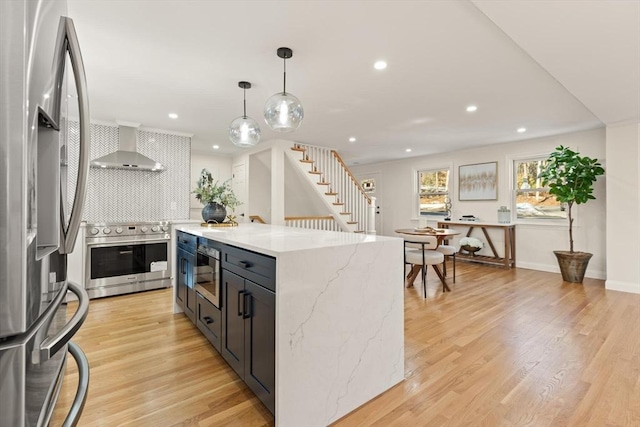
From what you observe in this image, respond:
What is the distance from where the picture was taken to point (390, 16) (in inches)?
83.9

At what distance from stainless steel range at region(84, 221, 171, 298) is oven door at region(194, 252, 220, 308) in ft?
6.98

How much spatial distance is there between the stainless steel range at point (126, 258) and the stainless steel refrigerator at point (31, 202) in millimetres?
3976

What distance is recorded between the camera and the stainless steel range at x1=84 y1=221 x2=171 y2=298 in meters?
4.00

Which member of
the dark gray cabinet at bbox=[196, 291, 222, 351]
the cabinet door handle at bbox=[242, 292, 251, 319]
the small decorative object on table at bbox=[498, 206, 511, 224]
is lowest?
the dark gray cabinet at bbox=[196, 291, 222, 351]

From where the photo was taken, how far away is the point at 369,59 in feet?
8.99

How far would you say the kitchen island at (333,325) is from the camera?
1.52m

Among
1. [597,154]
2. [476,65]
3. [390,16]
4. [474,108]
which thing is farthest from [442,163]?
[390,16]

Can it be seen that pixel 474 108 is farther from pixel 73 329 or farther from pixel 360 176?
pixel 360 176

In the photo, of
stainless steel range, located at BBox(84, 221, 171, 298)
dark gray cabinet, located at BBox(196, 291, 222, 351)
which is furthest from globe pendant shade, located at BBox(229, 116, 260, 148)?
stainless steel range, located at BBox(84, 221, 171, 298)

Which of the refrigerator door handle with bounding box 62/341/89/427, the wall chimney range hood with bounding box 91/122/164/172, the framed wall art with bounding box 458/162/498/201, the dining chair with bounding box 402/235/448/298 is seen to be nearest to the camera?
the refrigerator door handle with bounding box 62/341/89/427

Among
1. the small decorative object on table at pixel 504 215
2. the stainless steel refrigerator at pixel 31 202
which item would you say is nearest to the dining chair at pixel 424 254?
the small decorative object on table at pixel 504 215

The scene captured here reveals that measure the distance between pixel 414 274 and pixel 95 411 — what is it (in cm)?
381

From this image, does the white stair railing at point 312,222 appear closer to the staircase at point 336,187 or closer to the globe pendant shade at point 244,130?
the staircase at point 336,187

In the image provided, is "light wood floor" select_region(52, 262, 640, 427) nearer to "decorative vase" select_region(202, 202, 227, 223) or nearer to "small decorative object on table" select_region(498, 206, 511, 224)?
"decorative vase" select_region(202, 202, 227, 223)
